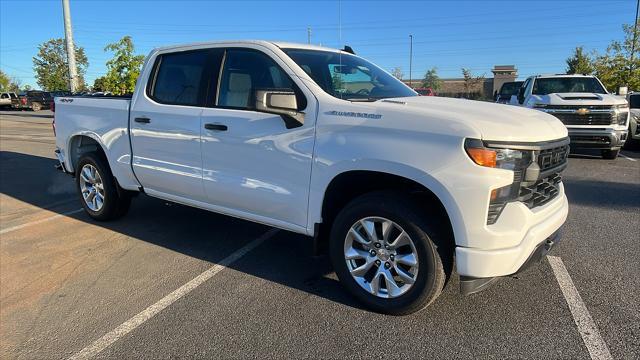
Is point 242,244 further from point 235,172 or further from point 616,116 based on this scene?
point 616,116

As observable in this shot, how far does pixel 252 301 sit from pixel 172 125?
1946mm

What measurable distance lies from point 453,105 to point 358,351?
189 centimetres

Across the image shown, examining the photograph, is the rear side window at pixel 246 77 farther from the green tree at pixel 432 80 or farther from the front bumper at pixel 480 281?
the green tree at pixel 432 80

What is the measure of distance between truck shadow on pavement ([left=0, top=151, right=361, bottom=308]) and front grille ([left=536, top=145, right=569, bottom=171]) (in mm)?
1646

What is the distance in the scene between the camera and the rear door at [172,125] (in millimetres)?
4457

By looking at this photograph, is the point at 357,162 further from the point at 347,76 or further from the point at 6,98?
the point at 6,98

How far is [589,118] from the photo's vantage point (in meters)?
10.2

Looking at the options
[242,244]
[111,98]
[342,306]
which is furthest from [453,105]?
[111,98]

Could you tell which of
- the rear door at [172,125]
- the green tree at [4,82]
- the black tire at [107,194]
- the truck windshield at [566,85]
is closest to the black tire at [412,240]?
the rear door at [172,125]

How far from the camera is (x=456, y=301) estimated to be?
11.7 ft

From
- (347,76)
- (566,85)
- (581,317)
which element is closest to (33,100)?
(566,85)

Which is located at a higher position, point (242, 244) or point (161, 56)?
point (161, 56)

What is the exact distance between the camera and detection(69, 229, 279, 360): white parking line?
3.10 m

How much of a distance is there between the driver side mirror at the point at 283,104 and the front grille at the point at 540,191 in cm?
166
